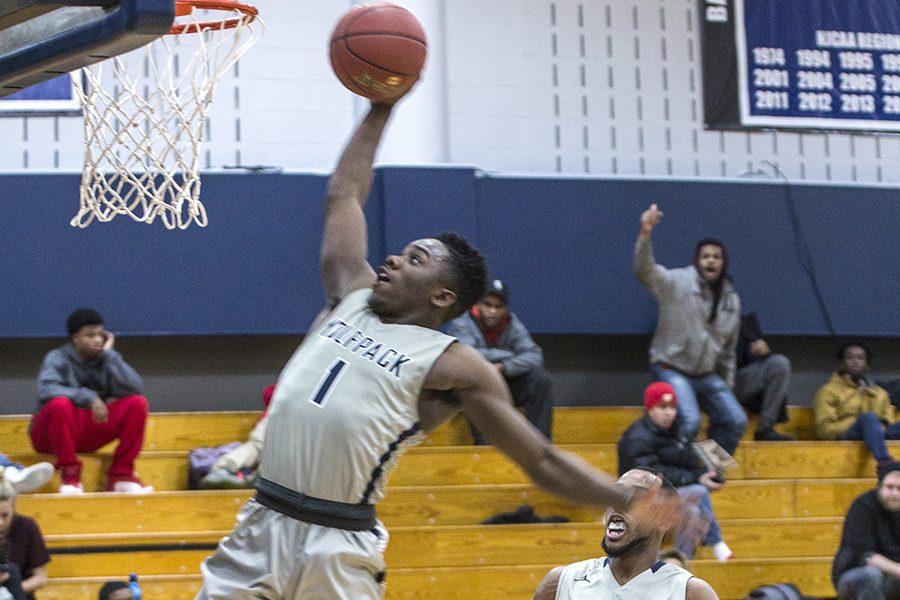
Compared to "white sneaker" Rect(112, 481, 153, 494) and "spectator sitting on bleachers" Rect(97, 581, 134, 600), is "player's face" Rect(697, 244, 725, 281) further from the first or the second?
"spectator sitting on bleachers" Rect(97, 581, 134, 600)

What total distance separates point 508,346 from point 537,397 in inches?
14.9

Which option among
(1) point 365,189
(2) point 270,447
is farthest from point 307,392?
(1) point 365,189

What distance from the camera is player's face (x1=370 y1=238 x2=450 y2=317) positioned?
11.6 feet

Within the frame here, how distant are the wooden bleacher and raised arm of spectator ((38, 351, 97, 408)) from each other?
48 cm

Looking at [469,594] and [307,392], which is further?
[469,594]

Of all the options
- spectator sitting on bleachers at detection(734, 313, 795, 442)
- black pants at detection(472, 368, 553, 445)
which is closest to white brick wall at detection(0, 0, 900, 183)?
spectator sitting on bleachers at detection(734, 313, 795, 442)

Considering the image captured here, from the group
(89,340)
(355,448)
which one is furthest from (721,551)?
(355,448)

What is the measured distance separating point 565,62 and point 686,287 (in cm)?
216

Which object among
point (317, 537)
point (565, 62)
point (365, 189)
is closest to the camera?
point (317, 537)

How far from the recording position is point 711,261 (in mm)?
8805

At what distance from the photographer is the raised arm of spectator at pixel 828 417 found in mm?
9062

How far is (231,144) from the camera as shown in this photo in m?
9.45

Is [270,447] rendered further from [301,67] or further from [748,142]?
[748,142]

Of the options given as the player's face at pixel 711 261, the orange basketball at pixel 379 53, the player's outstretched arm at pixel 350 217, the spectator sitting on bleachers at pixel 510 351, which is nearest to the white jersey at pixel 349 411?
the player's outstretched arm at pixel 350 217
